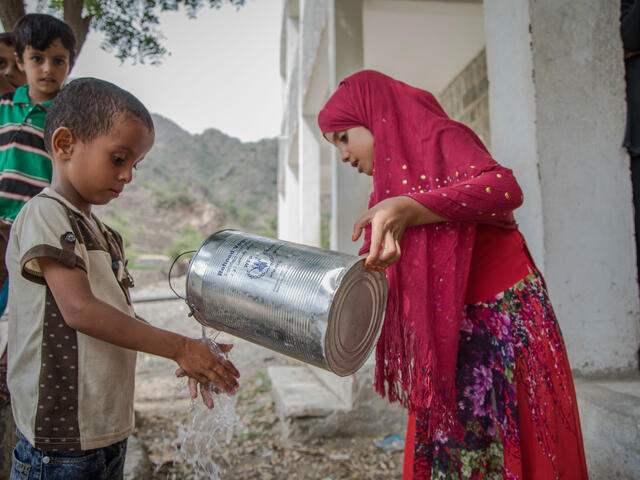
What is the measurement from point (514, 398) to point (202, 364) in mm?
802

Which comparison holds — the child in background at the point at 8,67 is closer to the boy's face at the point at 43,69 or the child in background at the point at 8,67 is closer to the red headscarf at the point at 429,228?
the boy's face at the point at 43,69

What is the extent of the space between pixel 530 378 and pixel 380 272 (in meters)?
0.47

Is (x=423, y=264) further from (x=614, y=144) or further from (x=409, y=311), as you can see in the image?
(x=614, y=144)

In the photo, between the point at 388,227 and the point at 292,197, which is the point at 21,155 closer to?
the point at 388,227

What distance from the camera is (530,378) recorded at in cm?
113

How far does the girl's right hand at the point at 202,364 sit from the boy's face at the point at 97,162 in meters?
0.46

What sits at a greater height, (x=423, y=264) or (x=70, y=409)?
(x=423, y=264)

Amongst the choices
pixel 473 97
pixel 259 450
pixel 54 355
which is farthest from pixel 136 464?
pixel 473 97

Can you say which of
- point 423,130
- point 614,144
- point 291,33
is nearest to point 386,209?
point 423,130

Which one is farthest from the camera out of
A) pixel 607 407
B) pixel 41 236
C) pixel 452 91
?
pixel 452 91

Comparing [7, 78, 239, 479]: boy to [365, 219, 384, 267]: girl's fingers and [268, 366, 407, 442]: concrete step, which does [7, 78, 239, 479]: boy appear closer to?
[365, 219, 384, 267]: girl's fingers

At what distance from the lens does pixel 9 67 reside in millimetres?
1943

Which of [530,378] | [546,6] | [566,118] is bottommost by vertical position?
[530,378]

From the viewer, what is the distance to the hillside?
31281 millimetres
